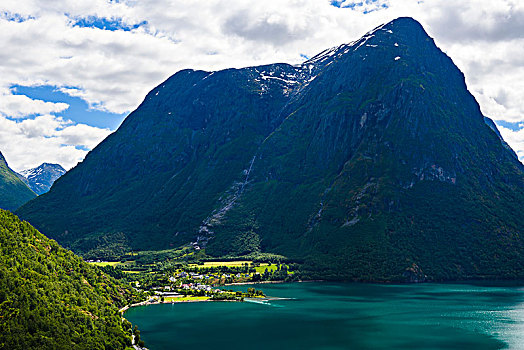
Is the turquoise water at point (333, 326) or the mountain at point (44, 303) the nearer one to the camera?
the mountain at point (44, 303)

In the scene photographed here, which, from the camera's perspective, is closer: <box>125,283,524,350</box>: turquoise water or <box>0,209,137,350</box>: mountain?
<box>0,209,137,350</box>: mountain

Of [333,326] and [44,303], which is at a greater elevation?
[44,303]

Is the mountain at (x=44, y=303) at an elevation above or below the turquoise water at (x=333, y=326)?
above

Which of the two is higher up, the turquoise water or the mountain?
the mountain

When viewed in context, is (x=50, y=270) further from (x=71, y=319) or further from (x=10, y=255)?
(x=71, y=319)
